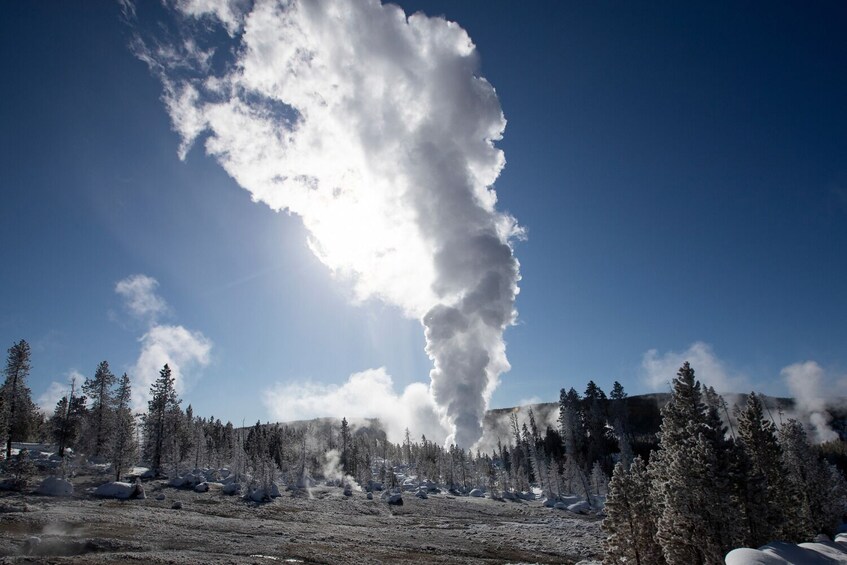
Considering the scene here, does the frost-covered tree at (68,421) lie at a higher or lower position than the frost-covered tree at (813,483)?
→ higher

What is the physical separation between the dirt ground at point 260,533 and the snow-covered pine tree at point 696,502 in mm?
20567

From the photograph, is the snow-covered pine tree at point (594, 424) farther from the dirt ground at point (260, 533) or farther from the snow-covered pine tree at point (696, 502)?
the snow-covered pine tree at point (696, 502)

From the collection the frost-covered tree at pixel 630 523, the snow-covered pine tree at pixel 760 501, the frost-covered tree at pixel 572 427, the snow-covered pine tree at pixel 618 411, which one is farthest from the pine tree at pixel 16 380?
the snow-covered pine tree at pixel 618 411

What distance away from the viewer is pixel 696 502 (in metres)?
25.9

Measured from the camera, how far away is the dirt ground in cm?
3259

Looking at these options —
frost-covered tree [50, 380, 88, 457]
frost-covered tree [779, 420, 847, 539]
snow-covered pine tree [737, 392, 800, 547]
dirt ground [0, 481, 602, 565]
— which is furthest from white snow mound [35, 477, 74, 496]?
frost-covered tree [779, 420, 847, 539]

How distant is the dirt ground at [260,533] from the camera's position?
32594 millimetres

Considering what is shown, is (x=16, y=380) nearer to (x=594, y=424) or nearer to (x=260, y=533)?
(x=260, y=533)

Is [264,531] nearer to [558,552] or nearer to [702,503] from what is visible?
[558,552]

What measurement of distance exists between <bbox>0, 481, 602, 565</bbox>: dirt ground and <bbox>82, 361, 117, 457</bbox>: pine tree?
61.5 feet

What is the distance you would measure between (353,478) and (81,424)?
244 feet

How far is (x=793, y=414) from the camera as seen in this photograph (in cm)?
16662

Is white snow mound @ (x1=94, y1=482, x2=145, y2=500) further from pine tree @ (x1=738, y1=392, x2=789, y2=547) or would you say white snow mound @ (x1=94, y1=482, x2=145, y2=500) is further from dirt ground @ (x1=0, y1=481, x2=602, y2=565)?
pine tree @ (x1=738, y1=392, x2=789, y2=547)

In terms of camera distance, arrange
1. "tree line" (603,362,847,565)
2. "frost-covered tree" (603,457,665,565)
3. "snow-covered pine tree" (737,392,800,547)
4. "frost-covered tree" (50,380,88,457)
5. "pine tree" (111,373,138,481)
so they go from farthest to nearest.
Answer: "frost-covered tree" (50,380,88,457)
"pine tree" (111,373,138,481)
"frost-covered tree" (603,457,665,565)
"snow-covered pine tree" (737,392,800,547)
"tree line" (603,362,847,565)
